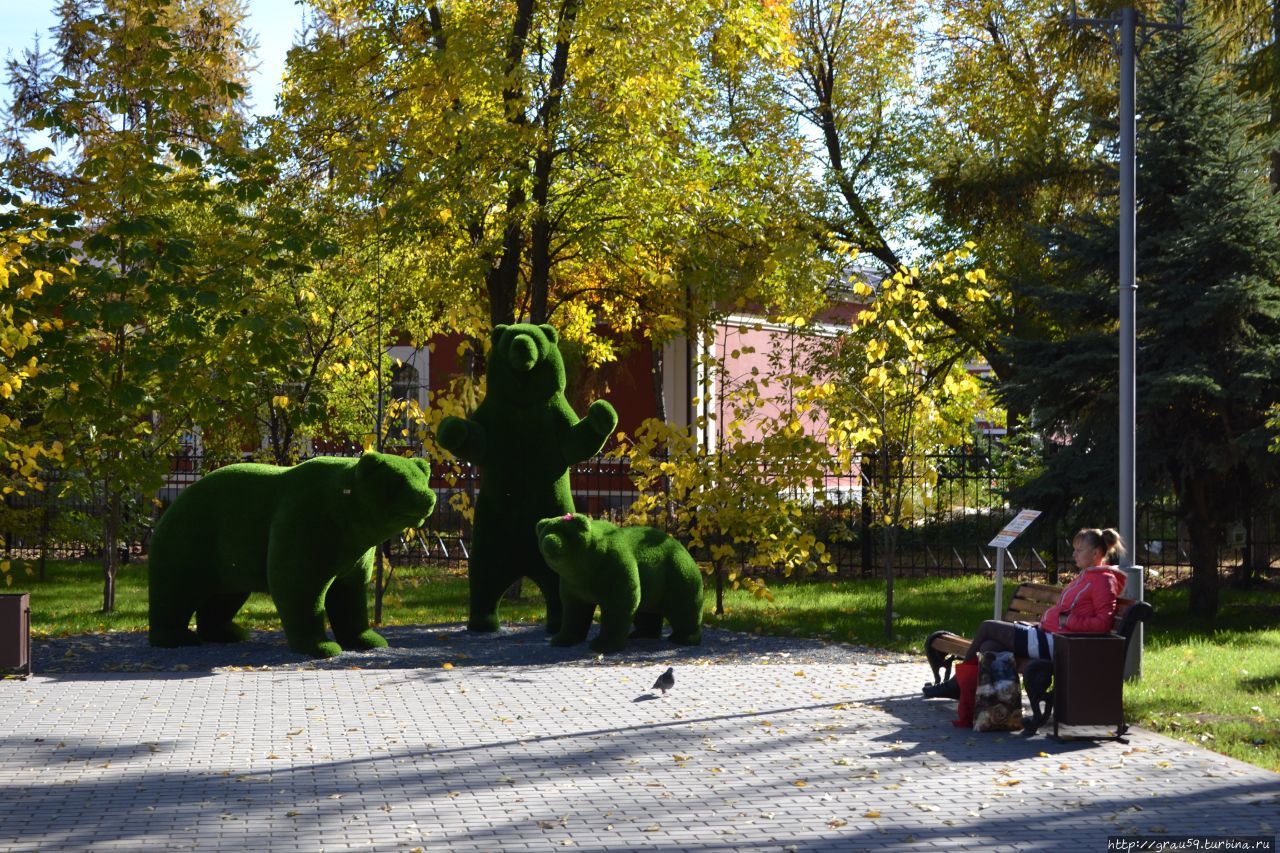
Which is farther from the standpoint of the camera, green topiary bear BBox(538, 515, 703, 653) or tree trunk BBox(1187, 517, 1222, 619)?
tree trunk BBox(1187, 517, 1222, 619)

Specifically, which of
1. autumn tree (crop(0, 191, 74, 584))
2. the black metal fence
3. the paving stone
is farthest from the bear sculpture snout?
the black metal fence

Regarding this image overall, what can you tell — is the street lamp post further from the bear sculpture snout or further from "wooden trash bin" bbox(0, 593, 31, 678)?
"wooden trash bin" bbox(0, 593, 31, 678)

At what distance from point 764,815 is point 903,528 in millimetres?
15762

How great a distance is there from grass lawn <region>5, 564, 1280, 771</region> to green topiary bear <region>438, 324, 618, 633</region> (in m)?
1.92

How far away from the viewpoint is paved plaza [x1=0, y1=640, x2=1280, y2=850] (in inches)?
251

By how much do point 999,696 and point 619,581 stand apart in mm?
3976

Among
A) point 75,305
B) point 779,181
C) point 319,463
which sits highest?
point 779,181

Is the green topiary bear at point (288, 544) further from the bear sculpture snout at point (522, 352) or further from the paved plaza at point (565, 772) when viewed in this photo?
the bear sculpture snout at point (522, 352)

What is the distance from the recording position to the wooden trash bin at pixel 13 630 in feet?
34.9

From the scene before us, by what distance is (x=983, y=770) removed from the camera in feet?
25.3

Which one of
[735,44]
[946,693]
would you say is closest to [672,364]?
[735,44]

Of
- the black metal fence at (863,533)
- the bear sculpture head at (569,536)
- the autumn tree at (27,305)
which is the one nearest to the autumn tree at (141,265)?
the autumn tree at (27,305)

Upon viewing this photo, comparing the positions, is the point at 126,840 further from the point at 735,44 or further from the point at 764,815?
the point at 735,44

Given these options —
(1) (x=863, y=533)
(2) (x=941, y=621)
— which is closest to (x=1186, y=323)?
(2) (x=941, y=621)
